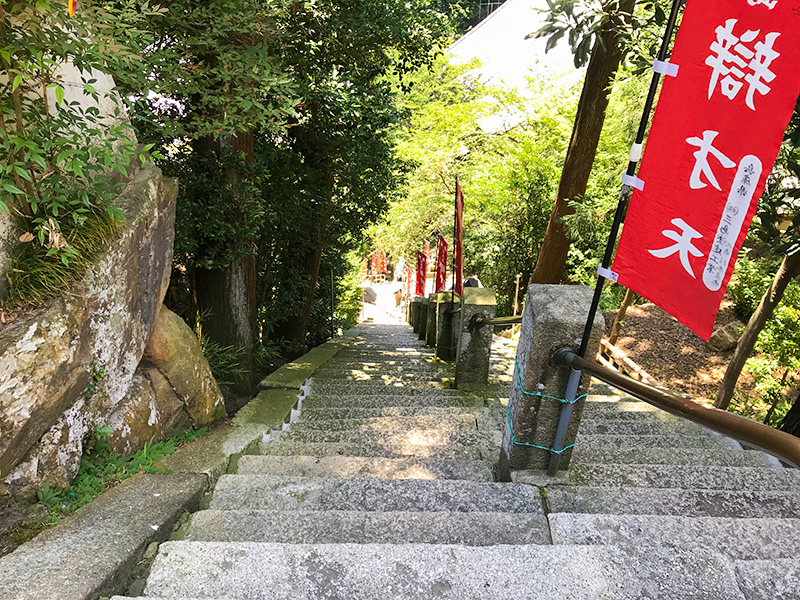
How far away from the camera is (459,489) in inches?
102

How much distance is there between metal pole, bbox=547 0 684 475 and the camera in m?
2.10

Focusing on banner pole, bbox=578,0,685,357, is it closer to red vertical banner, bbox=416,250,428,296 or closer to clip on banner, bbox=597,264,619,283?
clip on banner, bbox=597,264,619,283

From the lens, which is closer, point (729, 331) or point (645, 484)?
point (645, 484)

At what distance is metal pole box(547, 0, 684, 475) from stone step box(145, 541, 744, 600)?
2.28 ft

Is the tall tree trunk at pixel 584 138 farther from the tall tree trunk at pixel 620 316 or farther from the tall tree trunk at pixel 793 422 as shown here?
the tall tree trunk at pixel 793 422

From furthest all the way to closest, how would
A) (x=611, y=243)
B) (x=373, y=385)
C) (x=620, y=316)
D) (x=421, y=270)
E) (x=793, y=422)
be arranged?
(x=421, y=270), (x=620, y=316), (x=373, y=385), (x=793, y=422), (x=611, y=243)

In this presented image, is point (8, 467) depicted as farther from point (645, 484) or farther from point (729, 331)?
point (729, 331)

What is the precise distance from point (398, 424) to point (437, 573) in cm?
226

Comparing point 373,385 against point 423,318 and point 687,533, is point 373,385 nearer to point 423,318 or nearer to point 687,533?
point 687,533

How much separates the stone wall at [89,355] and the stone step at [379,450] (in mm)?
748

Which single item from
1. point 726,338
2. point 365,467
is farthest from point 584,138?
point 726,338

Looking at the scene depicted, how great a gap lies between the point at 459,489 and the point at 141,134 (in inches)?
150

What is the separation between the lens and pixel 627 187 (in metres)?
2.25

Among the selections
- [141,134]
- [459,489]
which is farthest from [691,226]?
[141,134]
